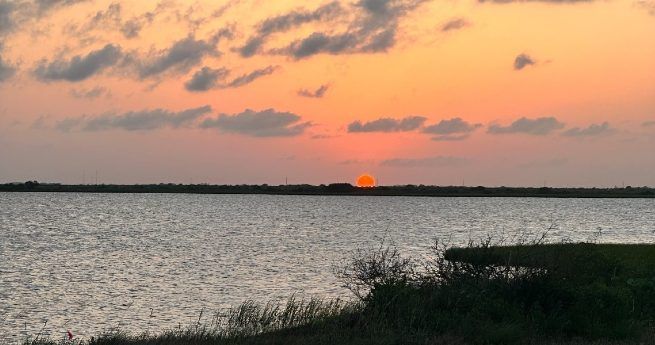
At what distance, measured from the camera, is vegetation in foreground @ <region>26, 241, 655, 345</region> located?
20141mm

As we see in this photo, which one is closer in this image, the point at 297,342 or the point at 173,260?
the point at 297,342

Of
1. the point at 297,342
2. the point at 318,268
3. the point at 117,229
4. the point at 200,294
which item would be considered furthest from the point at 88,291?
the point at 117,229

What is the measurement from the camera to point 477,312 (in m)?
21.2

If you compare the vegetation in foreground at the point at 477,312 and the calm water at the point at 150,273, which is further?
the calm water at the point at 150,273

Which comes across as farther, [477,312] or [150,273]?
[150,273]

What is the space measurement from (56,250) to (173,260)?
16.1 meters

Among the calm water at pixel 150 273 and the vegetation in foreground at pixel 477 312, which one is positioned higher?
the vegetation in foreground at pixel 477 312

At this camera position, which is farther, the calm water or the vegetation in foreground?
the calm water

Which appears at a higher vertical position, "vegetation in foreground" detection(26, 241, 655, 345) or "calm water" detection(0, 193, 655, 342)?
"vegetation in foreground" detection(26, 241, 655, 345)

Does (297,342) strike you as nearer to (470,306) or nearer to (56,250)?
(470,306)

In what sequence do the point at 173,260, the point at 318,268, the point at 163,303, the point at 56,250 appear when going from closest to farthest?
the point at 163,303 → the point at 318,268 → the point at 173,260 → the point at 56,250

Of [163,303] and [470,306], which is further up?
[470,306]

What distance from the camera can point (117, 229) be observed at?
4530 inches

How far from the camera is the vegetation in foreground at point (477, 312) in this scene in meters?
20.1
